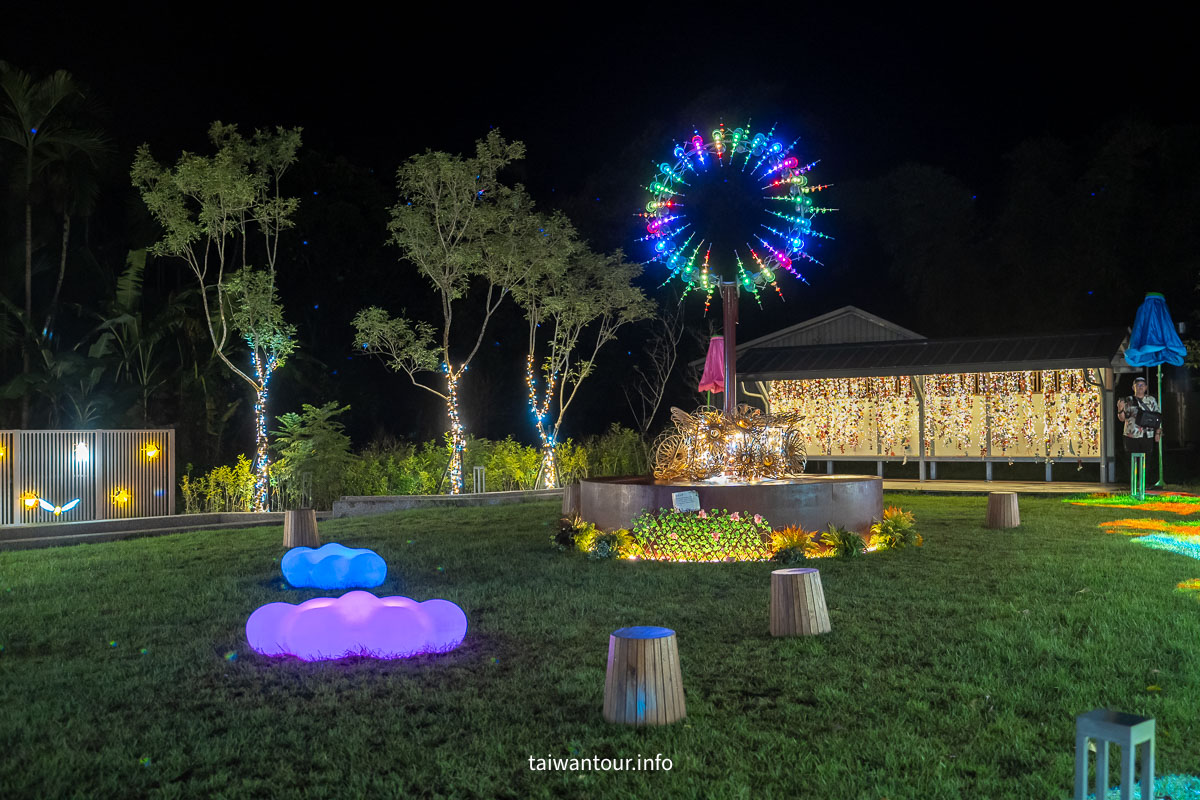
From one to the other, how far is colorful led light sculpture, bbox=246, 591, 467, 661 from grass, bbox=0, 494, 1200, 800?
0.17m

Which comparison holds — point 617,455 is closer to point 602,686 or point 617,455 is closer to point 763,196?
point 763,196

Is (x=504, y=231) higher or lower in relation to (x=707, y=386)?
higher

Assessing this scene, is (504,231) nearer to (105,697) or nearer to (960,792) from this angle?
(105,697)

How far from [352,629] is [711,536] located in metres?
5.28

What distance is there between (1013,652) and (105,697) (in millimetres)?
5742

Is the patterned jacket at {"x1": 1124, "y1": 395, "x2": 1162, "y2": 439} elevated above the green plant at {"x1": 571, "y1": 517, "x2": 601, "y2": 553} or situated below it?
above

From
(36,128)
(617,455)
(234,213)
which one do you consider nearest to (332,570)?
(234,213)

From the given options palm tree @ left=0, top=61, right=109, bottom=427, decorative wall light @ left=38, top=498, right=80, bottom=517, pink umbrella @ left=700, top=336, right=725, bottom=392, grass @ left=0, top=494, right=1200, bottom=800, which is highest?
palm tree @ left=0, top=61, right=109, bottom=427

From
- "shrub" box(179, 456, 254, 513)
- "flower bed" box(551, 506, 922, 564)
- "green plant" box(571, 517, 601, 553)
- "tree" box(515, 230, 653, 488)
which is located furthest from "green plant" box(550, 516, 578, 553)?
"tree" box(515, 230, 653, 488)

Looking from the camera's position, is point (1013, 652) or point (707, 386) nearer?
point (1013, 652)

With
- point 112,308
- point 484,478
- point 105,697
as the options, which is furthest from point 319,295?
point 105,697

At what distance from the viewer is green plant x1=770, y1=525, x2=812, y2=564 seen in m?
10.9

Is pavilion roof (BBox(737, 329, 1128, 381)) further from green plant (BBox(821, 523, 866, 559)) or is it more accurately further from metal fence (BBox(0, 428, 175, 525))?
metal fence (BBox(0, 428, 175, 525))

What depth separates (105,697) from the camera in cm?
582
